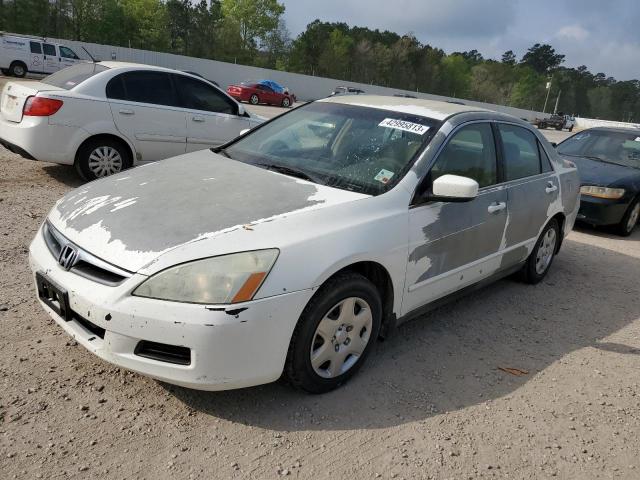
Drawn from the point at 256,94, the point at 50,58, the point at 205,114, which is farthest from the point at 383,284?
the point at 256,94

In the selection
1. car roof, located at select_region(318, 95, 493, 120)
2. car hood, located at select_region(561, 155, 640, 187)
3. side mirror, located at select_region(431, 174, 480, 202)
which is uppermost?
car roof, located at select_region(318, 95, 493, 120)

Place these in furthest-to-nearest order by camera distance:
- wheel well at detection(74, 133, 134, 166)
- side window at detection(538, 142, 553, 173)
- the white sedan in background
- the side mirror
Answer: wheel well at detection(74, 133, 134, 166) → the white sedan in background → side window at detection(538, 142, 553, 173) → the side mirror

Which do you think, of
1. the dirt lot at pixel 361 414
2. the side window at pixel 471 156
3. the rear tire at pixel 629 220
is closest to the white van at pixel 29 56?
the rear tire at pixel 629 220

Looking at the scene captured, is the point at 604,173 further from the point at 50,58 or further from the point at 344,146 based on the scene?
the point at 50,58

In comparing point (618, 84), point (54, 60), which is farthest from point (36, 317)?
point (618, 84)

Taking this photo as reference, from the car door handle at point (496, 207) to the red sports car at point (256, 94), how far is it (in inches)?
1058

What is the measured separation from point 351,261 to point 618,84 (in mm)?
137714

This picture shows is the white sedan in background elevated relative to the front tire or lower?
elevated

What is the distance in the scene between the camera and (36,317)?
3441 mm

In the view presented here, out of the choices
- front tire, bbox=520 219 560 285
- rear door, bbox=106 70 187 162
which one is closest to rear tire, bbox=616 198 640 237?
front tire, bbox=520 219 560 285

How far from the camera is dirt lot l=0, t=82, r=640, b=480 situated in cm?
242

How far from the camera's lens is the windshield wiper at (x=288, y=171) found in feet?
11.0

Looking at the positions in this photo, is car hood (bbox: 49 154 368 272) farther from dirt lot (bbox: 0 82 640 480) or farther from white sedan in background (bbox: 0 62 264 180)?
white sedan in background (bbox: 0 62 264 180)

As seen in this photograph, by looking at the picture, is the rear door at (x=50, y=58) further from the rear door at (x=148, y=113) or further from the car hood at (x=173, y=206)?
the car hood at (x=173, y=206)
